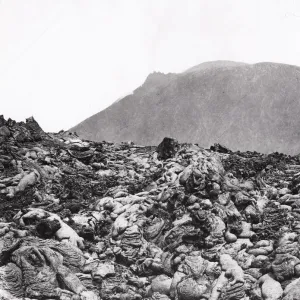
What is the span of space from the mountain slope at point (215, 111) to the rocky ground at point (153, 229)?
1085 cm

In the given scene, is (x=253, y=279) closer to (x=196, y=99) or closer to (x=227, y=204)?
(x=227, y=204)

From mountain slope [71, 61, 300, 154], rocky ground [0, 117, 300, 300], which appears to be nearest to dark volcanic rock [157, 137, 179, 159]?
rocky ground [0, 117, 300, 300]

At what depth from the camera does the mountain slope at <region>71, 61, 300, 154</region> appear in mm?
26016

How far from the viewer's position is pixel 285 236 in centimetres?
930

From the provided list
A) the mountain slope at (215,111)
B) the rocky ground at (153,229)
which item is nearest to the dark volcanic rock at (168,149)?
the rocky ground at (153,229)

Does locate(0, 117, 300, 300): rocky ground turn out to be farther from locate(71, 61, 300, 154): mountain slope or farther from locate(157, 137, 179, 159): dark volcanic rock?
locate(71, 61, 300, 154): mountain slope

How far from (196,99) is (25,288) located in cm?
2143

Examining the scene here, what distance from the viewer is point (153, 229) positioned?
10742 millimetres

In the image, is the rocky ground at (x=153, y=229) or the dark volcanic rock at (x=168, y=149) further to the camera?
the dark volcanic rock at (x=168, y=149)

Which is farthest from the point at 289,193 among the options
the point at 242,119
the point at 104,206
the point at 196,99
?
the point at 196,99

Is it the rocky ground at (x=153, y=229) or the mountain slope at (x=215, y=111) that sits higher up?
the mountain slope at (x=215, y=111)

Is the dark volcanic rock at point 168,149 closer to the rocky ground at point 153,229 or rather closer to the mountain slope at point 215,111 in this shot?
the rocky ground at point 153,229

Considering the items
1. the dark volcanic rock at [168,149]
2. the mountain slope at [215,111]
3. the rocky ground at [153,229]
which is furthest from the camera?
the mountain slope at [215,111]

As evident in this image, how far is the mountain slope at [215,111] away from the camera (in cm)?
2602
